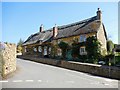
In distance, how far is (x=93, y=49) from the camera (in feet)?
129

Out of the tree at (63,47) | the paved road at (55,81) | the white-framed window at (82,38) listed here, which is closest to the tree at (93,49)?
the white-framed window at (82,38)

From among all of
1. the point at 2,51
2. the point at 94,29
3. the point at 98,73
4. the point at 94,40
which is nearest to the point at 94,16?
the point at 94,29

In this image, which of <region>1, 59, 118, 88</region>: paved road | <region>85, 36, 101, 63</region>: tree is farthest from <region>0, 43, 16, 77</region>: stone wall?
<region>85, 36, 101, 63</region>: tree

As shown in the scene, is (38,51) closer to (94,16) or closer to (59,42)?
(59,42)

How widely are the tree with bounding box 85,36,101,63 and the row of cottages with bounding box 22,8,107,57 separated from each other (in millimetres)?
1561

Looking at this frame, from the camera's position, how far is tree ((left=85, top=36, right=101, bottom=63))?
38.9 metres

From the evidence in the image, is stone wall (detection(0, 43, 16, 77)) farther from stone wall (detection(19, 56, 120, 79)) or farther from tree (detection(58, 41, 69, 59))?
tree (detection(58, 41, 69, 59))

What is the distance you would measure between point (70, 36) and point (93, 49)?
31.8 ft

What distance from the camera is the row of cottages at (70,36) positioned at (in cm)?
4281

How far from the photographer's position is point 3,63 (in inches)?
739

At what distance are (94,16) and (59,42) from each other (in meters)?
10.5

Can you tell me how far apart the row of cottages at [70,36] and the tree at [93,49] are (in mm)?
1561

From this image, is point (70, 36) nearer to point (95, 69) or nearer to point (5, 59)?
point (95, 69)

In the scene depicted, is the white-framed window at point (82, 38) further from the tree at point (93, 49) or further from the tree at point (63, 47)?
the tree at point (63, 47)
